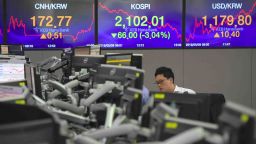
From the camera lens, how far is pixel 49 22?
22.4 feet

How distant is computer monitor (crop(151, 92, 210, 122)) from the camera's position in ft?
7.73

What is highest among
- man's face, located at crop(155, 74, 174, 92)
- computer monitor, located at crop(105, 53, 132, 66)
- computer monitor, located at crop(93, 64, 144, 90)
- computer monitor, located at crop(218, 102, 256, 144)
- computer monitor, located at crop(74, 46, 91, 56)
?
computer monitor, located at crop(74, 46, 91, 56)

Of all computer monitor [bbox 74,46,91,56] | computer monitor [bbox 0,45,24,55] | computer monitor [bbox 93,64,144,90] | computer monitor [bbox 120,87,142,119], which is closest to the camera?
computer monitor [bbox 120,87,142,119]

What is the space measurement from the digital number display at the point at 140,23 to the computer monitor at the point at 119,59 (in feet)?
7.97

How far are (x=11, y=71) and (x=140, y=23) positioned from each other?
2.56 metres

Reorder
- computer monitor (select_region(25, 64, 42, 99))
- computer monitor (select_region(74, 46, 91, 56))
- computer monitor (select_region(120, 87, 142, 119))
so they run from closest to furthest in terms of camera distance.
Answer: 1. computer monitor (select_region(120, 87, 142, 119))
2. computer monitor (select_region(25, 64, 42, 99))
3. computer monitor (select_region(74, 46, 91, 56))

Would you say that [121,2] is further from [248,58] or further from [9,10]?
[248,58]

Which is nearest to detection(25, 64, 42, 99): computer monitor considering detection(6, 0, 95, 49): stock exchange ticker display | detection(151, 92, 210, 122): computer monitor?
detection(151, 92, 210, 122): computer monitor

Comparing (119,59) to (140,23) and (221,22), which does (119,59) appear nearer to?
(140,23)

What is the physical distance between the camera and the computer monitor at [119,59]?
4.20 meters

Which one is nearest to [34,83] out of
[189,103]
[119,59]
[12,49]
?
[119,59]

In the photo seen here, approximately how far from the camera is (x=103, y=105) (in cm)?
291

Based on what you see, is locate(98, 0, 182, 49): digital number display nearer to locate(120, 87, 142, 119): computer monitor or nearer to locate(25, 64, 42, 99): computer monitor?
locate(25, 64, 42, 99): computer monitor

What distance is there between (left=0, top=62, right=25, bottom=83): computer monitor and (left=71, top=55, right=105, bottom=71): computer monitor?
0.71 metres
